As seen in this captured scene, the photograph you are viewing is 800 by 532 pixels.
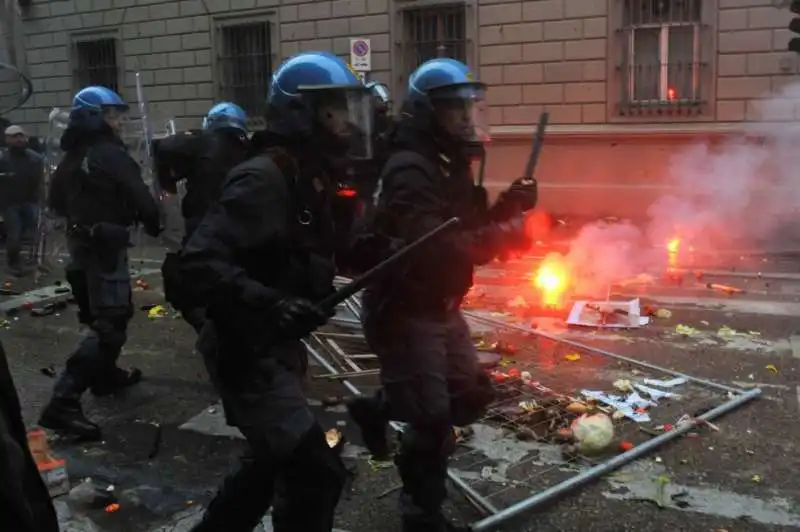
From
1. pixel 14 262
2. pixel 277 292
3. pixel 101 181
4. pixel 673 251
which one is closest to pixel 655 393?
pixel 277 292

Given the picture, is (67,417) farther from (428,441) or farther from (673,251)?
(673,251)

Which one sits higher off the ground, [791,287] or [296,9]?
[296,9]

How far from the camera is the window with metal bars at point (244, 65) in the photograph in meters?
17.0

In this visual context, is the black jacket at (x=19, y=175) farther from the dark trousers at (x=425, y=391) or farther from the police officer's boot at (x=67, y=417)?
the dark trousers at (x=425, y=391)

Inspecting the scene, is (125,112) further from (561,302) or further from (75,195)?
(561,302)

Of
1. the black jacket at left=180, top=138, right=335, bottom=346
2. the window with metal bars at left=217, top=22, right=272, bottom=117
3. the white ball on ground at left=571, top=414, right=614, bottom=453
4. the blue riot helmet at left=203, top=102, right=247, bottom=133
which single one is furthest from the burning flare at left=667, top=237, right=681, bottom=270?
the window with metal bars at left=217, top=22, right=272, bottom=117

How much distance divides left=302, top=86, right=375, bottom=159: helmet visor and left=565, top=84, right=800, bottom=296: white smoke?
22.9 feet

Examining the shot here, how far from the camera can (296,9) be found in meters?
16.2

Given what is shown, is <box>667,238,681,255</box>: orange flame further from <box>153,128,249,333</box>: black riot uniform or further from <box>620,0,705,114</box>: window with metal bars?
<box>153,128,249,333</box>: black riot uniform

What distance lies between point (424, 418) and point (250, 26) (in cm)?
1489

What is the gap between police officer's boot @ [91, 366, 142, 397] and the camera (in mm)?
5824

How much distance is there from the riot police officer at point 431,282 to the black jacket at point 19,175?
9.57 m

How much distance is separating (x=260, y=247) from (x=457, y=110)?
121 cm

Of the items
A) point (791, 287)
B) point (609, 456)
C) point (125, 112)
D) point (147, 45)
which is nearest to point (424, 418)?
point (609, 456)
